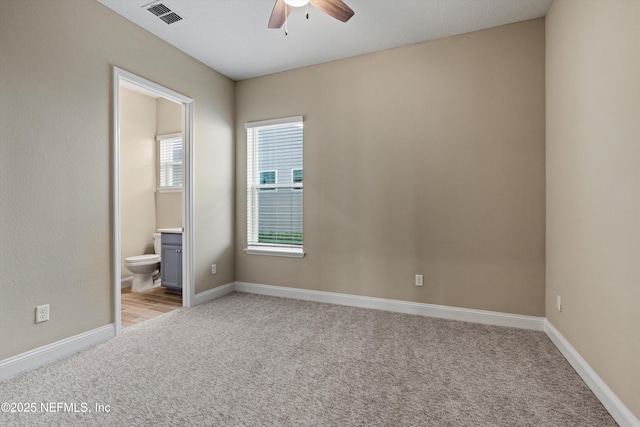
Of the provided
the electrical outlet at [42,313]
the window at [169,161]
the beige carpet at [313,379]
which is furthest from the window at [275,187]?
A: the electrical outlet at [42,313]

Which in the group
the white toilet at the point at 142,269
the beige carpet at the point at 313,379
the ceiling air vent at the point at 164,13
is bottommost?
the beige carpet at the point at 313,379

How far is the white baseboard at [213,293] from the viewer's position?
3.59 m

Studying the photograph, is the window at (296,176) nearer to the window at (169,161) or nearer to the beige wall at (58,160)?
the beige wall at (58,160)

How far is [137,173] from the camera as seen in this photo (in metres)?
4.68

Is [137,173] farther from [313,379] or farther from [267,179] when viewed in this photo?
[313,379]

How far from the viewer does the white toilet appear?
4.11m

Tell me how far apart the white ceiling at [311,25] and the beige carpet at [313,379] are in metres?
2.85

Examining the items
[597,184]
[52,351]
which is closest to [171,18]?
[52,351]

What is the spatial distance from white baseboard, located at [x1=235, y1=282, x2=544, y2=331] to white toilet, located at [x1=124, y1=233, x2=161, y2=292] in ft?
4.08

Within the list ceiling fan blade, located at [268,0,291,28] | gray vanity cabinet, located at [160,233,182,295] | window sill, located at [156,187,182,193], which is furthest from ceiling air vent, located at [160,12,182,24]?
window sill, located at [156,187,182,193]

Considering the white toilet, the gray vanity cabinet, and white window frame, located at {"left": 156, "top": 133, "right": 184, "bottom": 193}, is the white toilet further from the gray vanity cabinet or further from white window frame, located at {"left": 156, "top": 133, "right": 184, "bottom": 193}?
white window frame, located at {"left": 156, "top": 133, "right": 184, "bottom": 193}

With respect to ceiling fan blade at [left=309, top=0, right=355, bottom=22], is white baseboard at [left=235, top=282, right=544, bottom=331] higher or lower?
lower

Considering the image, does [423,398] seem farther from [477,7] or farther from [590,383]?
[477,7]

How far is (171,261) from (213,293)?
740mm
